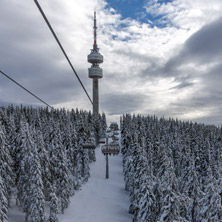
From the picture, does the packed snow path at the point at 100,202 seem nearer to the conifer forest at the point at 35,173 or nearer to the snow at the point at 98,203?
the snow at the point at 98,203

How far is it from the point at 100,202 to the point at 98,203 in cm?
67

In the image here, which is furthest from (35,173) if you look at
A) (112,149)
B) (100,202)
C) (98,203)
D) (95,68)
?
(95,68)

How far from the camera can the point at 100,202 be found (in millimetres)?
44094

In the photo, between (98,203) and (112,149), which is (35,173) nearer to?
(112,149)

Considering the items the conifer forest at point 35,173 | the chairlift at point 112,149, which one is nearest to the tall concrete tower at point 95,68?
the conifer forest at point 35,173

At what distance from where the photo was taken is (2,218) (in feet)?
77.9

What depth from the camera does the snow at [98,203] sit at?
121 feet

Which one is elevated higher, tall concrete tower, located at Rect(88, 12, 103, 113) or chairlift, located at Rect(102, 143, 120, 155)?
tall concrete tower, located at Rect(88, 12, 103, 113)

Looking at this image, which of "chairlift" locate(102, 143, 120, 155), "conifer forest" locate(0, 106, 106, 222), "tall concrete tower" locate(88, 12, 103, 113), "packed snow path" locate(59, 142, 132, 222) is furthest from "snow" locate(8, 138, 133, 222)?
"tall concrete tower" locate(88, 12, 103, 113)

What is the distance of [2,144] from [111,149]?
1787cm

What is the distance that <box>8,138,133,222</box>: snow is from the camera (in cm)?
3697

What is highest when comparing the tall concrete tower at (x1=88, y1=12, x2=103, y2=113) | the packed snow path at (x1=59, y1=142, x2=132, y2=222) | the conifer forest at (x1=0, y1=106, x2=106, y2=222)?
the tall concrete tower at (x1=88, y1=12, x2=103, y2=113)

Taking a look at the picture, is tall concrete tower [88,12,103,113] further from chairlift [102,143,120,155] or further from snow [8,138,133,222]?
chairlift [102,143,120,155]

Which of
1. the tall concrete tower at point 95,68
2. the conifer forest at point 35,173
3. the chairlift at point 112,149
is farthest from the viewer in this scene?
the tall concrete tower at point 95,68
